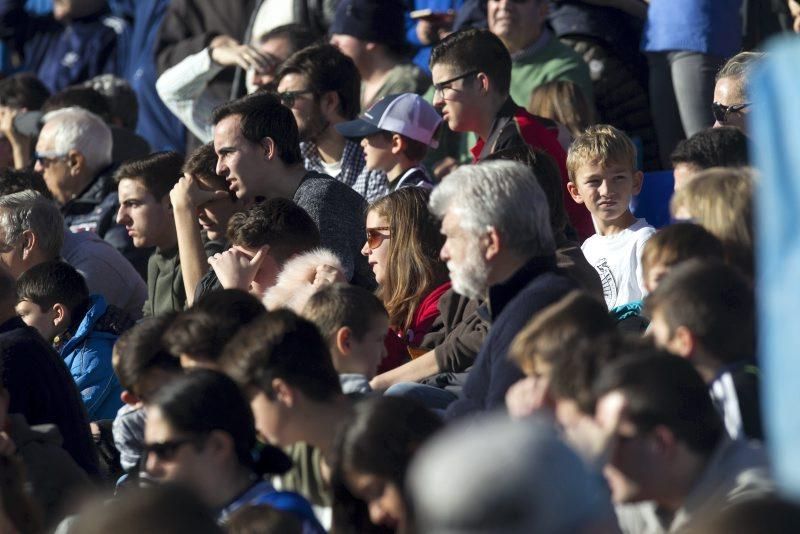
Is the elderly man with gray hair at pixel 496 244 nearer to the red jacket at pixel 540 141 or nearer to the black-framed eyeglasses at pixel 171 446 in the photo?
the black-framed eyeglasses at pixel 171 446

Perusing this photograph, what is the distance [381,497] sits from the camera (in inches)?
157

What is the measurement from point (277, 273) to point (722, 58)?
3411mm

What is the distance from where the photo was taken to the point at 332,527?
4199 mm

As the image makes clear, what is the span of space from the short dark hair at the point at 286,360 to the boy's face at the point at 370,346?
484 millimetres

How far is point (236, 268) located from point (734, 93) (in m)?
2.32

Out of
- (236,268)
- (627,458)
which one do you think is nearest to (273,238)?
(236,268)

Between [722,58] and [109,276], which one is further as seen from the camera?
[722,58]

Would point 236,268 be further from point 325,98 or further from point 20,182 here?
point 20,182

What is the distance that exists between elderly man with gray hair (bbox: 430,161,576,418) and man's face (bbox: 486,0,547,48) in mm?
A: 3903

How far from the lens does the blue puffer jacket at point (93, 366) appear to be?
275 inches

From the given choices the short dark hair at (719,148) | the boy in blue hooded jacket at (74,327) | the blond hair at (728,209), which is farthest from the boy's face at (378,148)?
the blond hair at (728,209)

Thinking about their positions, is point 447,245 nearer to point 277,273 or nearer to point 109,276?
point 277,273

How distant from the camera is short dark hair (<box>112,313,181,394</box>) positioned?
5.28m

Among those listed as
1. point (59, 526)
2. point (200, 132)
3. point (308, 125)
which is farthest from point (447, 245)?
point (200, 132)
